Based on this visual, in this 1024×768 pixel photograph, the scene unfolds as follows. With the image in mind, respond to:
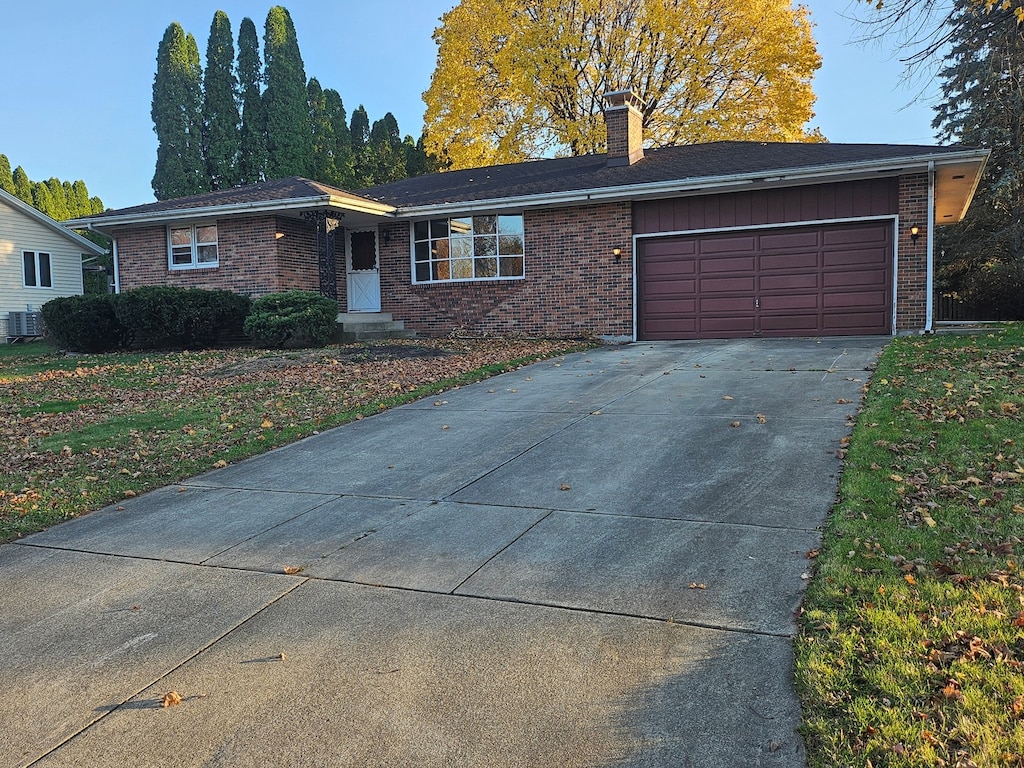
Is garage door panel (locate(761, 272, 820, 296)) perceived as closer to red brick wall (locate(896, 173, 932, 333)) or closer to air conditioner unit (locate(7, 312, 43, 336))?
red brick wall (locate(896, 173, 932, 333))

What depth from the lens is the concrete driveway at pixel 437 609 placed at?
2.50m

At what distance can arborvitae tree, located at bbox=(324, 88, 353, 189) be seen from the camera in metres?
34.3

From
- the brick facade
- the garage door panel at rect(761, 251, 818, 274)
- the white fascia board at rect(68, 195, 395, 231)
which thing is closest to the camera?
the brick facade

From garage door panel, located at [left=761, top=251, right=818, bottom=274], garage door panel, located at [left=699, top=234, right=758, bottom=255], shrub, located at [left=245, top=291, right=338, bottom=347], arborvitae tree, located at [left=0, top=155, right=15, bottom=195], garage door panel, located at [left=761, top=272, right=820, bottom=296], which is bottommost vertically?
shrub, located at [left=245, top=291, right=338, bottom=347]

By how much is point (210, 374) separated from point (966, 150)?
506 inches

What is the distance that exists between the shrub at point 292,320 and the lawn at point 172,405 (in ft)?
1.71

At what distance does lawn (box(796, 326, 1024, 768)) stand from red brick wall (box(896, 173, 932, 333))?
8.31 metres

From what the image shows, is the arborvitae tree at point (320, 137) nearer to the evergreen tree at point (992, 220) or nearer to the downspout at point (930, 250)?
the evergreen tree at point (992, 220)

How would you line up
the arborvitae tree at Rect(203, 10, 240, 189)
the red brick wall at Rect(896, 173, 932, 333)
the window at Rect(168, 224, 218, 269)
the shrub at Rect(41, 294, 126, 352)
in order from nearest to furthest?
the red brick wall at Rect(896, 173, 932, 333) → the shrub at Rect(41, 294, 126, 352) → the window at Rect(168, 224, 218, 269) → the arborvitae tree at Rect(203, 10, 240, 189)

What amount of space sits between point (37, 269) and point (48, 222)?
165cm

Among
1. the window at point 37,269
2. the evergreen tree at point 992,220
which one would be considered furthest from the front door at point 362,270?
the evergreen tree at point 992,220

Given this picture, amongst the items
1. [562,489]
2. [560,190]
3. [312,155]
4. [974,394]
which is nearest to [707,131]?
[560,190]

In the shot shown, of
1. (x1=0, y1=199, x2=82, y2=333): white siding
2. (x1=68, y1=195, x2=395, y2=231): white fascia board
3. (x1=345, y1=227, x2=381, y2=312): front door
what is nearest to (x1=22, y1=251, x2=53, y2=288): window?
(x1=0, y1=199, x2=82, y2=333): white siding

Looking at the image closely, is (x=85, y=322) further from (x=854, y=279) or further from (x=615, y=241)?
(x=854, y=279)
